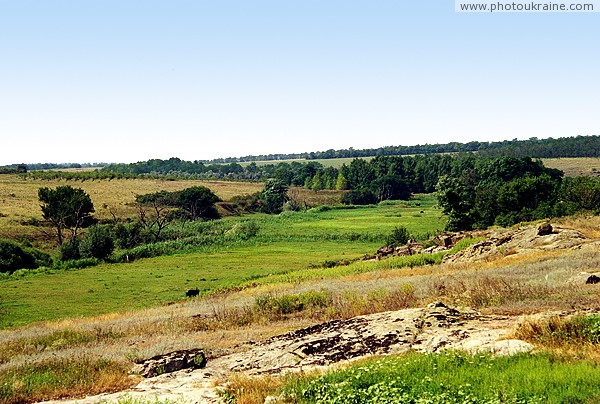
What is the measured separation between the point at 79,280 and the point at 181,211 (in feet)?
243

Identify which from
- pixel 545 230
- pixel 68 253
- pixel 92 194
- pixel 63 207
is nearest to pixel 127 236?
pixel 63 207

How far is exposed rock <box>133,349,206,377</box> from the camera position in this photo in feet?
47.1

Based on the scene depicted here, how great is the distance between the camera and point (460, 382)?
9289 mm

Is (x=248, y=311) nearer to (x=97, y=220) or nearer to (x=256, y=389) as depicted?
(x=256, y=389)

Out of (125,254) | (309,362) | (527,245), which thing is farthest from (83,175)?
(309,362)

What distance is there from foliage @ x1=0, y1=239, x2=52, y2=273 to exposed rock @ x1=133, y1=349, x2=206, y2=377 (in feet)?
190

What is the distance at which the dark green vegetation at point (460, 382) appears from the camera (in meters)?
8.38

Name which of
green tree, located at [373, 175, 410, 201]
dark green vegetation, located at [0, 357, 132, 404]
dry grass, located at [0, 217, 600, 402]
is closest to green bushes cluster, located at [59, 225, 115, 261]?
dry grass, located at [0, 217, 600, 402]

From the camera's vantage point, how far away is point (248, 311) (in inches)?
933

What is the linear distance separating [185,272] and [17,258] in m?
24.0

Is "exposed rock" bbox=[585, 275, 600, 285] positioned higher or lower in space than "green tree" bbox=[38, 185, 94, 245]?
higher

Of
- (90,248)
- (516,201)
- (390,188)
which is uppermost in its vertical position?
(516,201)

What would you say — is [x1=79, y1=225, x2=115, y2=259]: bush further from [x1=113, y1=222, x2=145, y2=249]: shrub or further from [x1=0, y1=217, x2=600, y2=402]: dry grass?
[x1=0, y1=217, x2=600, y2=402]: dry grass

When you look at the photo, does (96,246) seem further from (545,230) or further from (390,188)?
(390,188)
